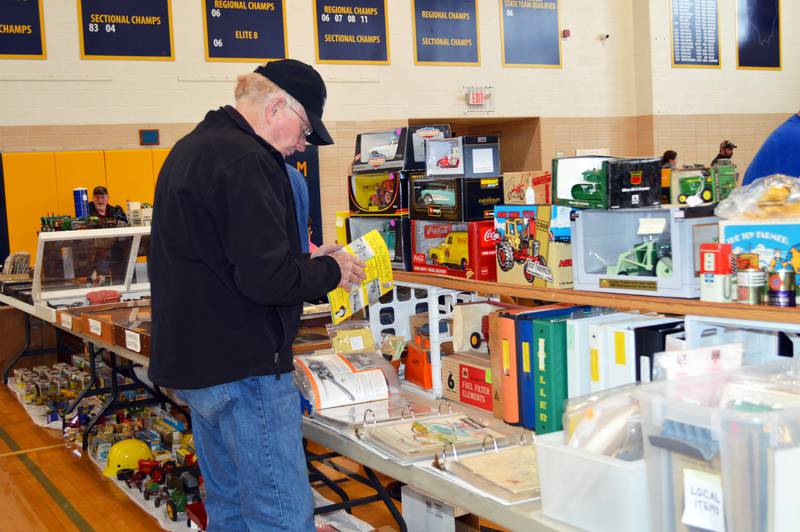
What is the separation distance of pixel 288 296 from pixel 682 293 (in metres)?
1.04

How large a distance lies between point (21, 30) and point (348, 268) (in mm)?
7423

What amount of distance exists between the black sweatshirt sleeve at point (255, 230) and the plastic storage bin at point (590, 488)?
0.74 metres

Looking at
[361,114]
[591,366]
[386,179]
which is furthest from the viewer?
[361,114]

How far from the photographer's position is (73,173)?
A: 28.9 feet

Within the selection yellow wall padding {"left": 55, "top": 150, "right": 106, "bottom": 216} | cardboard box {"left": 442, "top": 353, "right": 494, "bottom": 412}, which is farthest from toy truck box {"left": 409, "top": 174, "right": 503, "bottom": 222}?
yellow wall padding {"left": 55, "top": 150, "right": 106, "bottom": 216}

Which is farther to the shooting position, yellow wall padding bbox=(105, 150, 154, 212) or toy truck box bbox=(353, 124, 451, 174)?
yellow wall padding bbox=(105, 150, 154, 212)

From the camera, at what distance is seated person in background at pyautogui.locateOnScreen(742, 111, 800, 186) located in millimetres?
3000

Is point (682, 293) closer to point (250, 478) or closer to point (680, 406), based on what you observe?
point (680, 406)

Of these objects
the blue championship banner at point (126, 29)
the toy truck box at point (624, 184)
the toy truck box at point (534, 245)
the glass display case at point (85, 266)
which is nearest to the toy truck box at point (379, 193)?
the toy truck box at point (534, 245)

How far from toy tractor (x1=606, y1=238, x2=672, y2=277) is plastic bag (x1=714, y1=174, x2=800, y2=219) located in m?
0.20

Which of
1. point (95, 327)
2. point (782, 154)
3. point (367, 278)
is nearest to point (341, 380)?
point (367, 278)

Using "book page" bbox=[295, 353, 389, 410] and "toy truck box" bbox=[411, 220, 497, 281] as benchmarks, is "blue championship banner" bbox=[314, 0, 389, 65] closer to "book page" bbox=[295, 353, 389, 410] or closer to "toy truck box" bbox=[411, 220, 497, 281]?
"toy truck box" bbox=[411, 220, 497, 281]

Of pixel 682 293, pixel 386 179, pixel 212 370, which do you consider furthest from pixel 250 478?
pixel 386 179

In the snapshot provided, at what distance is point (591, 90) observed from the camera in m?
11.5
